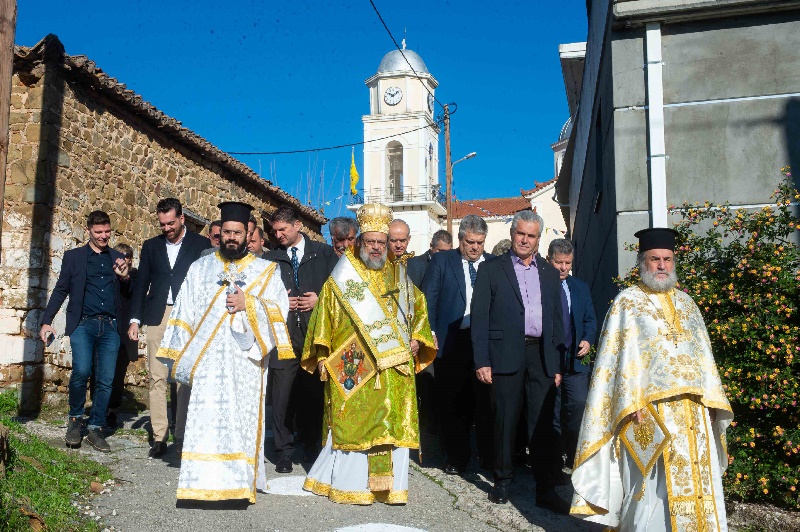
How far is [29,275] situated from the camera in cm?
925

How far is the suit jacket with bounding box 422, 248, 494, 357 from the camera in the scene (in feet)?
24.9

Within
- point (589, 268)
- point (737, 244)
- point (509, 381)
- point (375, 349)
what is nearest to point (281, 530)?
point (375, 349)

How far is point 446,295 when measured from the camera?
766 cm

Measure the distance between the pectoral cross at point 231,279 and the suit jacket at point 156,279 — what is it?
155 cm

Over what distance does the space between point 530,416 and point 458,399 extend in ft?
4.19

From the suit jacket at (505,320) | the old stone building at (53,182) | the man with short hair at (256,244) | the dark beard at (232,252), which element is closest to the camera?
the dark beard at (232,252)

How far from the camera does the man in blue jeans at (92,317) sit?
7402 millimetres

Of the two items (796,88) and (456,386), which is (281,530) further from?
(796,88)

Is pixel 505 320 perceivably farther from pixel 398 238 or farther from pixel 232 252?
pixel 232 252

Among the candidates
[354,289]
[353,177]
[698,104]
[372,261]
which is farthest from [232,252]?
[353,177]

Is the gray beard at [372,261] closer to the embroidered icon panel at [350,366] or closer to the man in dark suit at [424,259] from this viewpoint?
the embroidered icon panel at [350,366]

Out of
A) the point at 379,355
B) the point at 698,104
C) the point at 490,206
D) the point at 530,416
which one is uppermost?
the point at 490,206

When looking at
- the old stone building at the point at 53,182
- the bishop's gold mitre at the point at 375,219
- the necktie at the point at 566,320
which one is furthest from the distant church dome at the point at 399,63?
the bishop's gold mitre at the point at 375,219

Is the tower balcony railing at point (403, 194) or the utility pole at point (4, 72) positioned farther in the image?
the tower balcony railing at point (403, 194)
